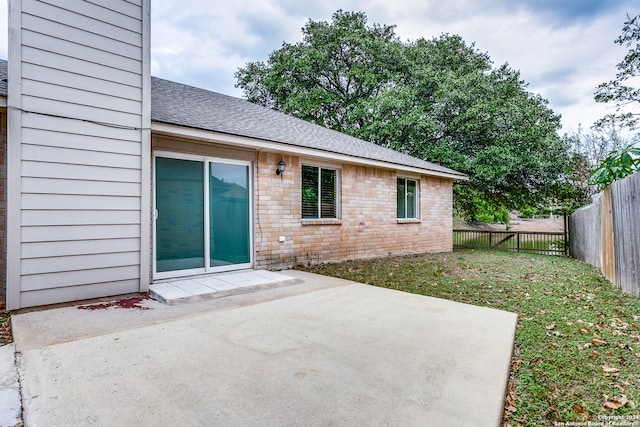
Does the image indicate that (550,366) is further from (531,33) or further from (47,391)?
(531,33)

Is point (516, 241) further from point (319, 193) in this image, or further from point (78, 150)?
point (78, 150)

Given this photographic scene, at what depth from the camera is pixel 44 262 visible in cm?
391

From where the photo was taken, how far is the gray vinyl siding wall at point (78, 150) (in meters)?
3.80

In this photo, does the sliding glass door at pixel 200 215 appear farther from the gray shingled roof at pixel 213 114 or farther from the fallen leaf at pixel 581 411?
the fallen leaf at pixel 581 411

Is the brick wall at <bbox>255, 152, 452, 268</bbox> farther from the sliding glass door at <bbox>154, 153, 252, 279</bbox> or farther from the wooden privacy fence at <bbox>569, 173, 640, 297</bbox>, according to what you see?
the wooden privacy fence at <bbox>569, 173, 640, 297</bbox>

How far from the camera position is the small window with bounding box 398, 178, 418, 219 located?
1034 cm

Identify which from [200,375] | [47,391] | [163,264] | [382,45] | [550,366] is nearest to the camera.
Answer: [47,391]

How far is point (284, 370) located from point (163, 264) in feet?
12.0

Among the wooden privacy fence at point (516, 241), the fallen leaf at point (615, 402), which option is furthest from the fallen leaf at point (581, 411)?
the wooden privacy fence at point (516, 241)

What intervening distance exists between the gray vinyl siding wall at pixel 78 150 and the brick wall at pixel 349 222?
246 centimetres

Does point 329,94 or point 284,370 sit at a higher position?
point 329,94

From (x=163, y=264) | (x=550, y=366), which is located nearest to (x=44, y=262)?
(x=163, y=264)

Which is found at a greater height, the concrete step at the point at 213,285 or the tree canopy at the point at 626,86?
the tree canopy at the point at 626,86

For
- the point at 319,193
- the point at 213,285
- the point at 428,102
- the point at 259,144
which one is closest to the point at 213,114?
the point at 259,144
